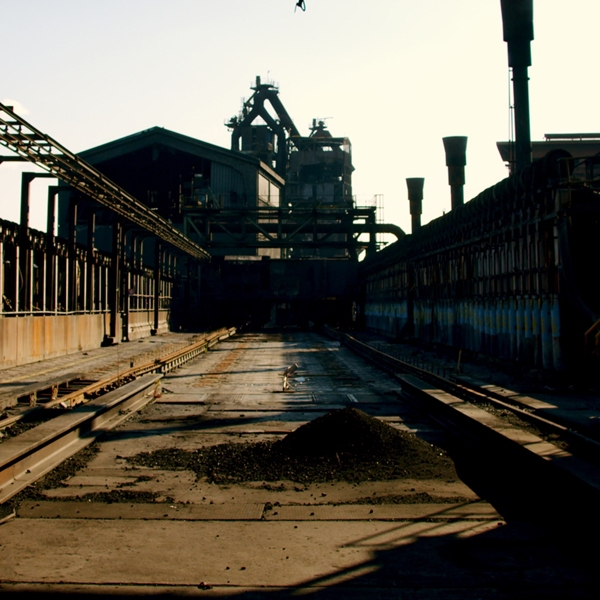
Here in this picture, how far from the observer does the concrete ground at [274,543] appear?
175 inches

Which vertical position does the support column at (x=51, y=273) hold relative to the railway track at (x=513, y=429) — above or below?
above

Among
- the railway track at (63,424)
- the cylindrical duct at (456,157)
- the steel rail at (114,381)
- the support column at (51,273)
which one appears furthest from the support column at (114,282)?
the cylindrical duct at (456,157)

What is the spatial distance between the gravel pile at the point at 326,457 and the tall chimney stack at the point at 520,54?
63.7ft

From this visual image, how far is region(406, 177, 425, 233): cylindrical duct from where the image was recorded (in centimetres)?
4028

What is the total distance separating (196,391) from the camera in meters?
15.2

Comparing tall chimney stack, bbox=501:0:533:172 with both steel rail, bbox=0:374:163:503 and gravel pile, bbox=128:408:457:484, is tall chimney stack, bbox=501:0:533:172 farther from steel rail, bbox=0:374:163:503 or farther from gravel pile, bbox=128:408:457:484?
gravel pile, bbox=128:408:457:484

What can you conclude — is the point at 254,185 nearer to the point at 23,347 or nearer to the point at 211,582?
the point at 23,347

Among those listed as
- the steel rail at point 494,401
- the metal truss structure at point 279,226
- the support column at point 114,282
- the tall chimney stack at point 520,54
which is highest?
the tall chimney stack at point 520,54

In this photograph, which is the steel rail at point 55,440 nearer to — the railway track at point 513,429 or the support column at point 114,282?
the railway track at point 513,429

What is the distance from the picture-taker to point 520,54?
2597 centimetres

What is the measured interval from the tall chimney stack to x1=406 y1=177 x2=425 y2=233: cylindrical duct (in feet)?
46.2

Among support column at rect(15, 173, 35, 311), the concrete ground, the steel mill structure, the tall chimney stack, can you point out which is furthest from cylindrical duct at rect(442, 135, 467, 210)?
the concrete ground

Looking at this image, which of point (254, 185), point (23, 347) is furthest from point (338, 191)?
point (23, 347)

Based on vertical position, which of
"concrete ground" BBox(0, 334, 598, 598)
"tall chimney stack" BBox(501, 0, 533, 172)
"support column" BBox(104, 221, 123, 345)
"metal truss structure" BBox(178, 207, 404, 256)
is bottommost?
"concrete ground" BBox(0, 334, 598, 598)
